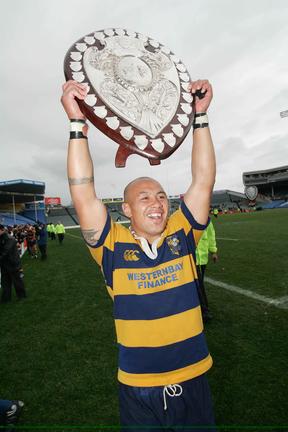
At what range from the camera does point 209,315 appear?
16.2 feet

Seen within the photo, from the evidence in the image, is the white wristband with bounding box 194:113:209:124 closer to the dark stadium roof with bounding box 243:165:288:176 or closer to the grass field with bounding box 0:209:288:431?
the grass field with bounding box 0:209:288:431

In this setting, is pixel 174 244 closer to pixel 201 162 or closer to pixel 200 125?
pixel 201 162

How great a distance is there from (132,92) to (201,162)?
1.95 feet

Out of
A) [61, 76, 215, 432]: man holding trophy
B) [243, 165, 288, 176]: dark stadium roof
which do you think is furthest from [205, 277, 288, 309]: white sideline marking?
[243, 165, 288, 176]: dark stadium roof

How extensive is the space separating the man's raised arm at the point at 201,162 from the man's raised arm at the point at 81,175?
0.59 m

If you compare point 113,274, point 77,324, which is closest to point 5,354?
point 77,324

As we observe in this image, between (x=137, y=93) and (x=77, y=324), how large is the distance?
467 centimetres

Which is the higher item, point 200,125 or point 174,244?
point 200,125

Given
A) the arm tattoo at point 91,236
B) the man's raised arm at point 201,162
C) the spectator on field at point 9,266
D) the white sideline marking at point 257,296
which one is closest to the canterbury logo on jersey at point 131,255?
the arm tattoo at point 91,236

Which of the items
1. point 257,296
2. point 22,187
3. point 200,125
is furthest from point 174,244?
point 22,187

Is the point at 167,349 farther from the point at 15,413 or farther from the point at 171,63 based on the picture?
the point at 15,413

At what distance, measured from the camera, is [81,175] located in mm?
1659

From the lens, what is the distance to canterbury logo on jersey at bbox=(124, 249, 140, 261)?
66.6 inches

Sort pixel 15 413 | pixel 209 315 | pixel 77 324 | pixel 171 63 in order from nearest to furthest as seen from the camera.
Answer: pixel 171 63
pixel 15 413
pixel 209 315
pixel 77 324
